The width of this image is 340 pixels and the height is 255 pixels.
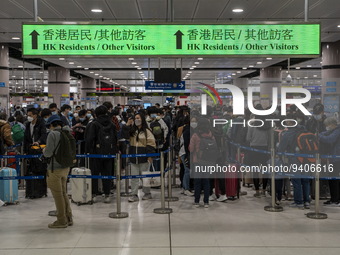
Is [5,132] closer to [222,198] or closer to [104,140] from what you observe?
[104,140]

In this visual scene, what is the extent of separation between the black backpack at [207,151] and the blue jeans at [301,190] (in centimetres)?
153

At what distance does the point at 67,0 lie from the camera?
460 inches

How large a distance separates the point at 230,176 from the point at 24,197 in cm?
430

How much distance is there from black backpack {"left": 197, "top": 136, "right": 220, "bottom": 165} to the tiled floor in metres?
0.92

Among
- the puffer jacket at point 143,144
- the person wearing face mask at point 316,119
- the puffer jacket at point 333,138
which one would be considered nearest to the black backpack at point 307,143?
the puffer jacket at point 333,138

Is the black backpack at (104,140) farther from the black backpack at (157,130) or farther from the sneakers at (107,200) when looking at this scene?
the black backpack at (157,130)

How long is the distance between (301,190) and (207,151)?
6.24ft

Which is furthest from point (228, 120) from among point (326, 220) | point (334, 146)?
point (326, 220)

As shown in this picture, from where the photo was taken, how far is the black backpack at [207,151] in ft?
25.1

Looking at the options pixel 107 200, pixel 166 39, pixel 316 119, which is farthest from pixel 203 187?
pixel 316 119

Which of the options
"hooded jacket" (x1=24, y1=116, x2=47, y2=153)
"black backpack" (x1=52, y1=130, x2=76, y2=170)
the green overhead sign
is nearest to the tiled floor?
"black backpack" (x1=52, y1=130, x2=76, y2=170)

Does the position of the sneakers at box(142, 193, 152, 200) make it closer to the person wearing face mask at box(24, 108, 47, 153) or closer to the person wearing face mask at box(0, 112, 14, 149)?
the person wearing face mask at box(24, 108, 47, 153)

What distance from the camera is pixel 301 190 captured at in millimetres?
7785

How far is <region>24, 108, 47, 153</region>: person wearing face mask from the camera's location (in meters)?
8.73
